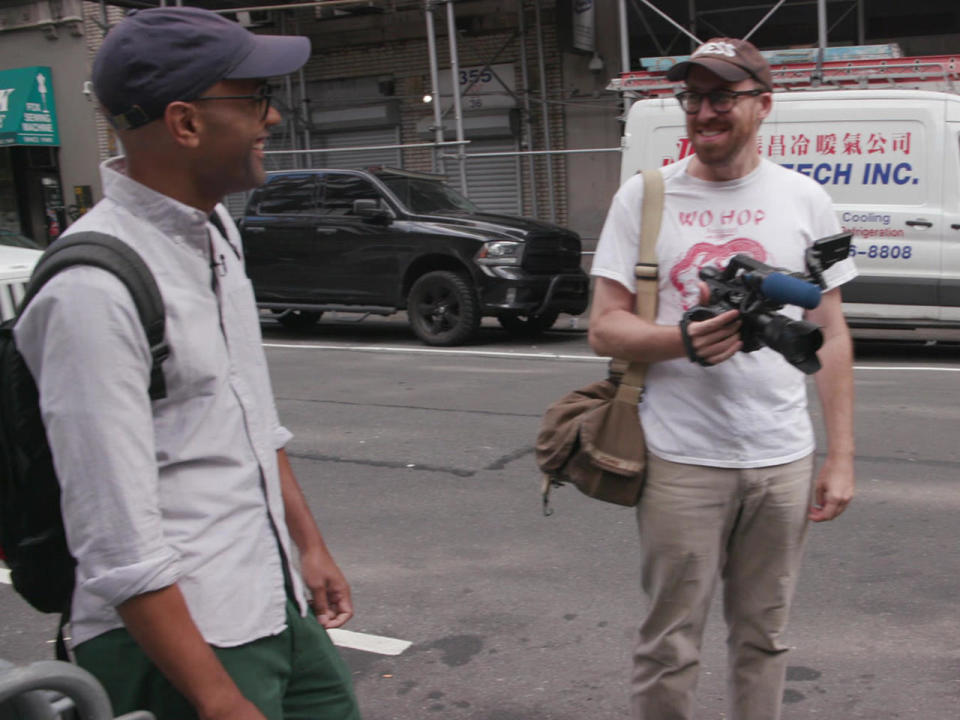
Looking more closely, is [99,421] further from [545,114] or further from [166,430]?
[545,114]

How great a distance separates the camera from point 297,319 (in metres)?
14.0

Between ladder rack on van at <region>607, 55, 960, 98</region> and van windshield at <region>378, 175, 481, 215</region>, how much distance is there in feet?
8.89

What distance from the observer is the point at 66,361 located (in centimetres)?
148

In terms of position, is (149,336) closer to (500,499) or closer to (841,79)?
(500,499)

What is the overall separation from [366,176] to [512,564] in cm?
806

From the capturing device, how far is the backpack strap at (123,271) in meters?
1.52

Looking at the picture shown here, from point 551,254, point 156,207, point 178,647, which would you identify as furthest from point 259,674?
point 551,254

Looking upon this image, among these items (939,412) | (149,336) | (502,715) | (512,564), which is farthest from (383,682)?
(939,412)

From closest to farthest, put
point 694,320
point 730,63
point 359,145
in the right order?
1. point 694,320
2. point 730,63
3. point 359,145

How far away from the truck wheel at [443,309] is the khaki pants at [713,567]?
8.88 m

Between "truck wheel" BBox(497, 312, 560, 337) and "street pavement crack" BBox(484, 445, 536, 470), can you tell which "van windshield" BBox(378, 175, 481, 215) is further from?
"street pavement crack" BBox(484, 445, 536, 470)

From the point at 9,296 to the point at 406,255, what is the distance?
7394 mm

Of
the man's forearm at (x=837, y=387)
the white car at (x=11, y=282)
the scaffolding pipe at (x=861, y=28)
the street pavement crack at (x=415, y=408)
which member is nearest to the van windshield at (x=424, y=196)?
the street pavement crack at (x=415, y=408)

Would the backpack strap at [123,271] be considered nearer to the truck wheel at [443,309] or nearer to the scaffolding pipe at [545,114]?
the truck wheel at [443,309]
